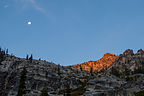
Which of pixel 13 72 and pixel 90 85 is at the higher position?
pixel 13 72

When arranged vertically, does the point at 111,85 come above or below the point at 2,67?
below

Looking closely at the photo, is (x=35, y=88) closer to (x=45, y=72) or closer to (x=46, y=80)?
(x=46, y=80)

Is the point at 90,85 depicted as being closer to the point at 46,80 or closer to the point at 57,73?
the point at 46,80

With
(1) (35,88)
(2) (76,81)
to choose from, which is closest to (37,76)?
(1) (35,88)

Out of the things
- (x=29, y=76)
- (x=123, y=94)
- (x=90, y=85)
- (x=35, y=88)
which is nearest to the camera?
(x=123, y=94)

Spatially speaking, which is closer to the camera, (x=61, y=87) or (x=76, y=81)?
(x=61, y=87)

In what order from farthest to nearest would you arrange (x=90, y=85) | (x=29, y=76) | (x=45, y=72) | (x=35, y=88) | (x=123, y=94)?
1. (x=45, y=72)
2. (x=29, y=76)
3. (x=35, y=88)
4. (x=90, y=85)
5. (x=123, y=94)

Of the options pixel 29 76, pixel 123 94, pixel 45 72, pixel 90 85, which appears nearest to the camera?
pixel 123 94

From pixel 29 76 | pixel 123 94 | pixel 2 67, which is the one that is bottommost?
pixel 123 94

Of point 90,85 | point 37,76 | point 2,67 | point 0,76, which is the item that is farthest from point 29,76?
point 90,85

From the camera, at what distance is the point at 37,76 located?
16375cm

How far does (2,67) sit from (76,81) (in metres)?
88.0

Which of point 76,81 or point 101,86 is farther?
point 76,81

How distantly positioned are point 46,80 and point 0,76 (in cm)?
4696
